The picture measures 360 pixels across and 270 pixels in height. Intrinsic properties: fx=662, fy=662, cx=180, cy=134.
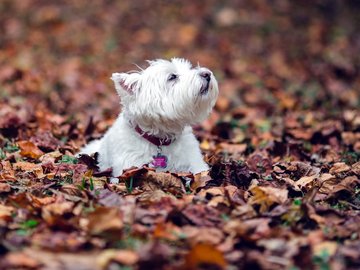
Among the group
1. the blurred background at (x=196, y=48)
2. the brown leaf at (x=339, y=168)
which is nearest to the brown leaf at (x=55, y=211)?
the brown leaf at (x=339, y=168)

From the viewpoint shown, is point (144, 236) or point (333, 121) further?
point (333, 121)

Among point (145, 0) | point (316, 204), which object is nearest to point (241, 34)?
point (145, 0)

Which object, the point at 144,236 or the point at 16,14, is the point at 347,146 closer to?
the point at 144,236

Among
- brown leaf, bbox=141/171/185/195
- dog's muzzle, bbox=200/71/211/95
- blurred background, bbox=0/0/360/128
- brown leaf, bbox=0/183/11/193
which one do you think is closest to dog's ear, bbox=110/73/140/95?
dog's muzzle, bbox=200/71/211/95

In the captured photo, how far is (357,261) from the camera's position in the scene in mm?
3361

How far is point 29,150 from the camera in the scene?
230 inches

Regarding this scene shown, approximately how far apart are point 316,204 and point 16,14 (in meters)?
10.4

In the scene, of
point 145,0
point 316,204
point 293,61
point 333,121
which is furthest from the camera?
point 145,0

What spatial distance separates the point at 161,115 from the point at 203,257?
2.17 meters

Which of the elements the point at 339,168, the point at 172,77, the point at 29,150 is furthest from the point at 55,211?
the point at 339,168

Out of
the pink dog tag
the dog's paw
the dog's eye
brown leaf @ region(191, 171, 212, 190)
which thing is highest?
the dog's eye

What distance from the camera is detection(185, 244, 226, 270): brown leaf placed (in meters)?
3.12

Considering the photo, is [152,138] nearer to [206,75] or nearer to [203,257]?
[206,75]

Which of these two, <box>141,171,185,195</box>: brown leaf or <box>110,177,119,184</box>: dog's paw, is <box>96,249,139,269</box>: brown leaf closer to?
<box>141,171,185,195</box>: brown leaf
